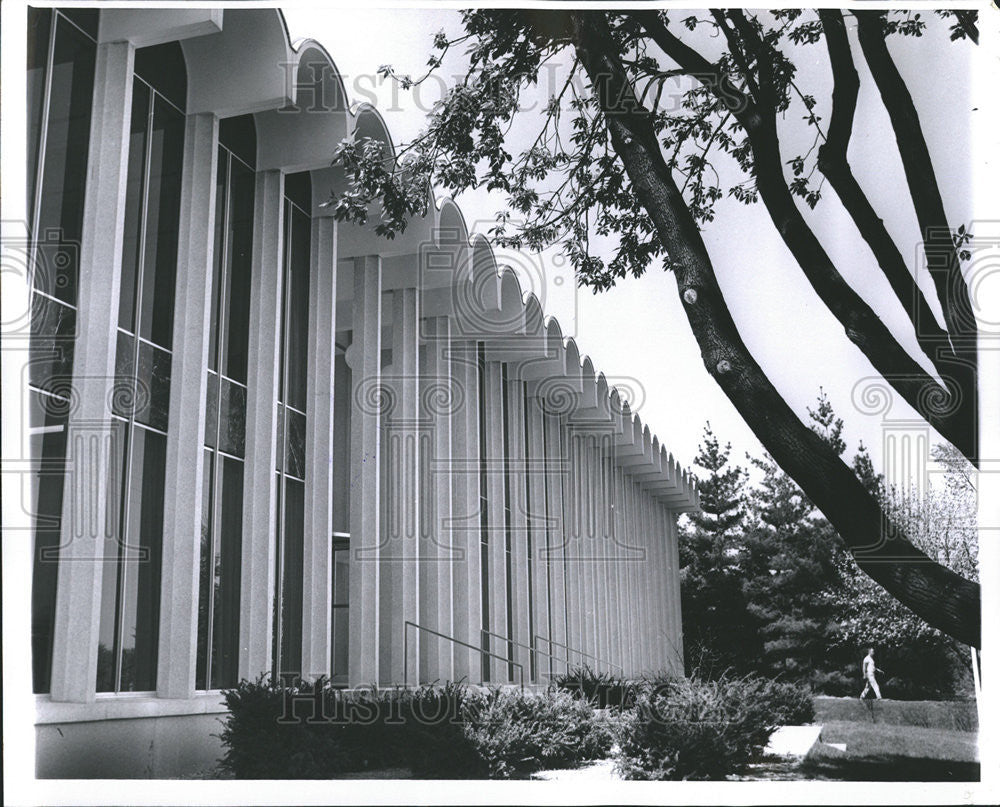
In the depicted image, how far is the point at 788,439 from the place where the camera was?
6070 millimetres

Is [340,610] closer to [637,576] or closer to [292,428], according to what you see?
[292,428]

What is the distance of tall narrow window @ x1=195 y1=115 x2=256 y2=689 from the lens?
31.0 feet

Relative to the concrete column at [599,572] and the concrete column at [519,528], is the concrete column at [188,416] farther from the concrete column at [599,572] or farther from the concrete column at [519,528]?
the concrete column at [599,572]

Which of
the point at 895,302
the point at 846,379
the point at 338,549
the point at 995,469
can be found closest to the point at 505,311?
the point at 338,549

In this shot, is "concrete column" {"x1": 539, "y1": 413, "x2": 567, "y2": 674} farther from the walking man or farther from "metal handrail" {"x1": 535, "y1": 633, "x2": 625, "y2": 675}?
the walking man

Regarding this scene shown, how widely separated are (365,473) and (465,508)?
331 centimetres

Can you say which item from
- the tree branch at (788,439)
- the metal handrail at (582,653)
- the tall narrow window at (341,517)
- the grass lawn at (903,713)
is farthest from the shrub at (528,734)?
the metal handrail at (582,653)

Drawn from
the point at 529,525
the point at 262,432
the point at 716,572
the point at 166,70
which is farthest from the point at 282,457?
the point at 529,525

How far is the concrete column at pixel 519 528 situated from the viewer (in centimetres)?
1691

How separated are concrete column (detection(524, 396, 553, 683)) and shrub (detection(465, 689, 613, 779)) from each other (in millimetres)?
7577

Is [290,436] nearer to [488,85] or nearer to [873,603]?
[488,85]

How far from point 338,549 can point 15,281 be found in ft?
27.8

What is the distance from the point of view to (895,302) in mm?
8414

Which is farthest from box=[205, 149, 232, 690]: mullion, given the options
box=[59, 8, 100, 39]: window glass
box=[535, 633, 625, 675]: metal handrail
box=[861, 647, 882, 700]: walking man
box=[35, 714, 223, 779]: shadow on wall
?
box=[535, 633, 625, 675]: metal handrail
